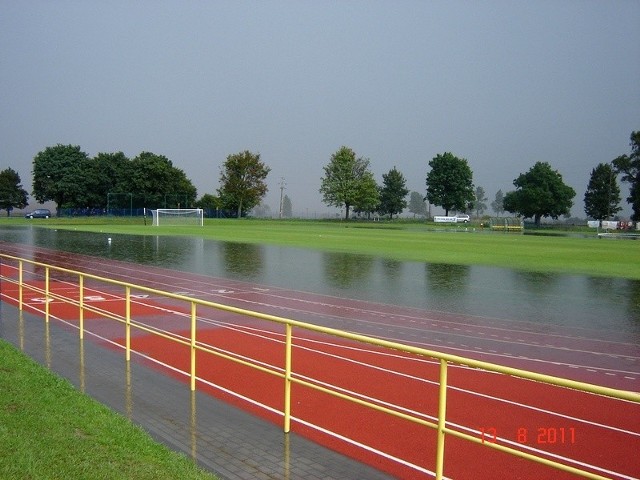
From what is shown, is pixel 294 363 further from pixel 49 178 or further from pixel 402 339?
pixel 49 178

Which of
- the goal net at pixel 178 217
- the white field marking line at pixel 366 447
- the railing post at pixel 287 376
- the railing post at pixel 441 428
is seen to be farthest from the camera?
the goal net at pixel 178 217

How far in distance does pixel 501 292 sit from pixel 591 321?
4.94 meters

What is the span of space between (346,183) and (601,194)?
46628mm

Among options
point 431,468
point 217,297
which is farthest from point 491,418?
point 217,297

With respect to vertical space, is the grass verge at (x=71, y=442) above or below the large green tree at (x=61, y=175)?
below

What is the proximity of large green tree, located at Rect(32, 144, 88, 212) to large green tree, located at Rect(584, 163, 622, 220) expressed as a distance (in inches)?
3454

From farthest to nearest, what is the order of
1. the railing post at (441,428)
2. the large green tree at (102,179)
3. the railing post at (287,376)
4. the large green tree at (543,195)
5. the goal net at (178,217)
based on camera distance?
1. the large green tree at (543,195)
2. the large green tree at (102,179)
3. the goal net at (178,217)
4. the railing post at (287,376)
5. the railing post at (441,428)

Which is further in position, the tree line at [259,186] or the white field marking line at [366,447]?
the tree line at [259,186]

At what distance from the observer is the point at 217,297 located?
17391 mm

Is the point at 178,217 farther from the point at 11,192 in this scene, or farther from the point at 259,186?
the point at 11,192

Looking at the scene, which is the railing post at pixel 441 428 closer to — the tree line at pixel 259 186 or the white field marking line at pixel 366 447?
the white field marking line at pixel 366 447

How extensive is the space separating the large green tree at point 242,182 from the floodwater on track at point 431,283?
7004cm

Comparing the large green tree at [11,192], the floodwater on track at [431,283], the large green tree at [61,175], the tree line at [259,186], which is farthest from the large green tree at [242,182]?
the floodwater on track at [431,283]

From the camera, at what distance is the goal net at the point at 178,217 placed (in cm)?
7475
